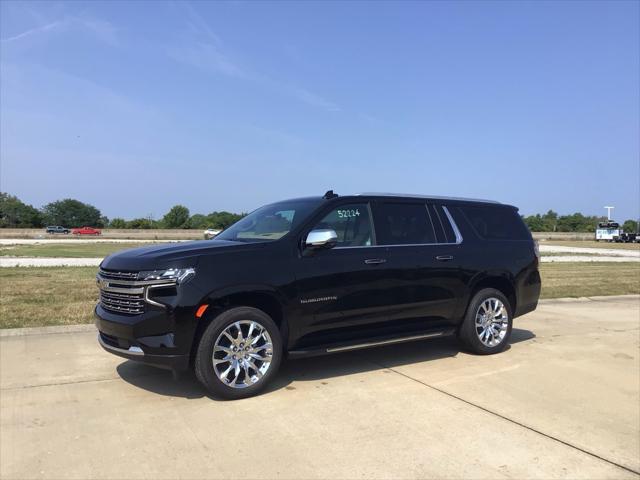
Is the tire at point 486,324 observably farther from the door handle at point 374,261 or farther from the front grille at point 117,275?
the front grille at point 117,275

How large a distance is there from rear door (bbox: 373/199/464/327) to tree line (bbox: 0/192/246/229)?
352 ft

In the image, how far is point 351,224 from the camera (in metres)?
5.66

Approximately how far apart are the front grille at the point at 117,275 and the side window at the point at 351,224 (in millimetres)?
1806

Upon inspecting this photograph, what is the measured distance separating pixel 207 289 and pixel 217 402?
102 centimetres

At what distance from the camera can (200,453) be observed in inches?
145

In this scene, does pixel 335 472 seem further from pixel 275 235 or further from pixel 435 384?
pixel 275 235

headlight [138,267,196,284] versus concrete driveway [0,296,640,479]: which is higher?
Result: headlight [138,267,196,284]

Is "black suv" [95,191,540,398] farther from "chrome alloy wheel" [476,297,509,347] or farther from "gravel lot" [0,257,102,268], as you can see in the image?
"gravel lot" [0,257,102,268]

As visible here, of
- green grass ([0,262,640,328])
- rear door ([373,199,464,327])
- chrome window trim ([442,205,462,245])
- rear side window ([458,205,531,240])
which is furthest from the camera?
green grass ([0,262,640,328])

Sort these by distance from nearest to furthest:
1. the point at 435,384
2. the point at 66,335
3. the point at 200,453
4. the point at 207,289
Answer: the point at 200,453
the point at 207,289
the point at 435,384
the point at 66,335

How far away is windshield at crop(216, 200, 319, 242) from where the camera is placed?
5.41m

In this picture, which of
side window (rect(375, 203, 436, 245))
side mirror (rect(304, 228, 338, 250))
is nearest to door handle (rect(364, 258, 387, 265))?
side window (rect(375, 203, 436, 245))

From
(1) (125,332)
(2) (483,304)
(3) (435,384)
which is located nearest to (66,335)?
(1) (125,332)

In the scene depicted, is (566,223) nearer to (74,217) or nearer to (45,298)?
(74,217)
